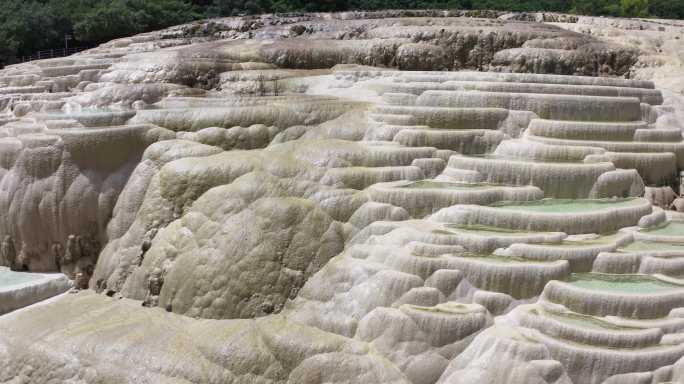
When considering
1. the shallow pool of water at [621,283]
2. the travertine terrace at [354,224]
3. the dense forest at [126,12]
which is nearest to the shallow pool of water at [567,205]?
the travertine terrace at [354,224]

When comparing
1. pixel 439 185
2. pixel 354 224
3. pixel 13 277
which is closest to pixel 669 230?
pixel 439 185

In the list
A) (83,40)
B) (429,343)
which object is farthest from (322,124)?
(83,40)

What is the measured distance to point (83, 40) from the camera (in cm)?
3162

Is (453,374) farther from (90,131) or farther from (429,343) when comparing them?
(90,131)

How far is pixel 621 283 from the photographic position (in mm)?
9531

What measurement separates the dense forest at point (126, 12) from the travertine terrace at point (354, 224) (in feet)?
51.1

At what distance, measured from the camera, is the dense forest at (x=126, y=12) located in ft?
101

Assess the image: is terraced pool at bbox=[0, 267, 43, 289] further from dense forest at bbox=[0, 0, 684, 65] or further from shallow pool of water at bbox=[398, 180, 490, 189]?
dense forest at bbox=[0, 0, 684, 65]

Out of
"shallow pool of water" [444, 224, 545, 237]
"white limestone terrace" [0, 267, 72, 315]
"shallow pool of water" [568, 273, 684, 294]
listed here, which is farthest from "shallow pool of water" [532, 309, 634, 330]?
"white limestone terrace" [0, 267, 72, 315]

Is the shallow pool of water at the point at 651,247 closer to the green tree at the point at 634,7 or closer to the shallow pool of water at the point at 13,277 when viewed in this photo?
the shallow pool of water at the point at 13,277

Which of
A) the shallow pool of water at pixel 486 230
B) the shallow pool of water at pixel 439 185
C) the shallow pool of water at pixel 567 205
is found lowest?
the shallow pool of water at pixel 486 230

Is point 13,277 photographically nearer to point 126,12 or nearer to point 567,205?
point 567,205

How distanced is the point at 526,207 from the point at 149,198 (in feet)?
21.8

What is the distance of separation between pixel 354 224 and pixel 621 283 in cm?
413
